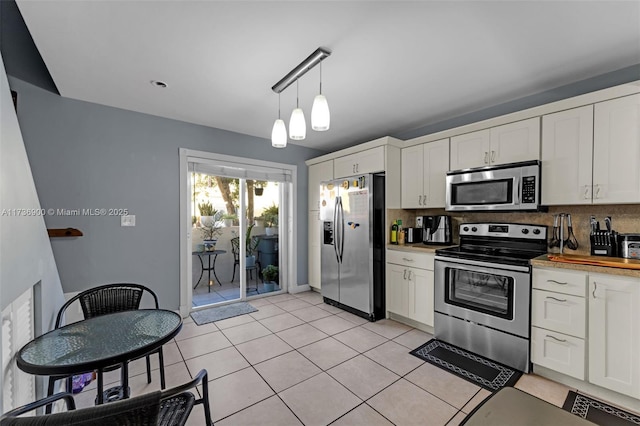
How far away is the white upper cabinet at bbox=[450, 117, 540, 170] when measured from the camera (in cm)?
251

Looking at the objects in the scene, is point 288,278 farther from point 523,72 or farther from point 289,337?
point 523,72

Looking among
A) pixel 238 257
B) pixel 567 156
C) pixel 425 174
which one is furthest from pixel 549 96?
pixel 238 257

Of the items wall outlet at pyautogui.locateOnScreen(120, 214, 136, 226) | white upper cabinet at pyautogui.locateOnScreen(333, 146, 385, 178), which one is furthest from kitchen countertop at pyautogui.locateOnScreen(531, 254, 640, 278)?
wall outlet at pyautogui.locateOnScreen(120, 214, 136, 226)

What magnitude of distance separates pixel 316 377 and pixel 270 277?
2.43 metres

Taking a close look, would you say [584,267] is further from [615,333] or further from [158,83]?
[158,83]

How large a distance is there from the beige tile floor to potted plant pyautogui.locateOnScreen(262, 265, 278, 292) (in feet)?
3.97

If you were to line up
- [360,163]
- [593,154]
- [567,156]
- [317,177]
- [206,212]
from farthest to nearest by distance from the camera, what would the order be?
1. [317,177]
2. [206,212]
3. [360,163]
4. [567,156]
5. [593,154]

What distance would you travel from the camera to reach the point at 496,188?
2.71m

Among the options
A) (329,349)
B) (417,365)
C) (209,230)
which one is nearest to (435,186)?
(417,365)

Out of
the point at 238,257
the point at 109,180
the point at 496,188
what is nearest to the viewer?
the point at 496,188

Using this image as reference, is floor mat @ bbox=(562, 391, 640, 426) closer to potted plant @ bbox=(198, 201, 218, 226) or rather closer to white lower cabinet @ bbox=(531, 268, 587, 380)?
white lower cabinet @ bbox=(531, 268, 587, 380)

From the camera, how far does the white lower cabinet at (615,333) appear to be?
182cm

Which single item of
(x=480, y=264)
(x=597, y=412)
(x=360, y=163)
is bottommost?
(x=597, y=412)

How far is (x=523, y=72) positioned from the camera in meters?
2.34
